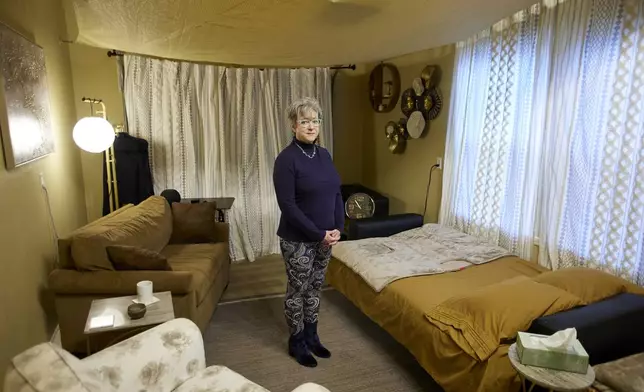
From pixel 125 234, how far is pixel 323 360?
4.70 feet

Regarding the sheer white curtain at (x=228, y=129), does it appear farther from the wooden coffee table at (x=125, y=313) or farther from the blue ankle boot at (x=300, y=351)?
the wooden coffee table at (x=125, y=313)

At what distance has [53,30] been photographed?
3.23 metres

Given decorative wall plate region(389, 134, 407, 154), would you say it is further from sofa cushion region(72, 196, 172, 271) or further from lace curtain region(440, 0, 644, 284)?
sofa cushion region(72, 196, 172, 271)

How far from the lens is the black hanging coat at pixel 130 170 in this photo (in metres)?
3.76

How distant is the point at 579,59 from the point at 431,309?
163cm

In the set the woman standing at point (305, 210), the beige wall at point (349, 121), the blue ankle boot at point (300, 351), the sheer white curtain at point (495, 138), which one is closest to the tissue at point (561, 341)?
the woman standing at point (305, 210)

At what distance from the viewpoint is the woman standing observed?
86.1 inches

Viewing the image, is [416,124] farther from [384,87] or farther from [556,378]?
[556,378]

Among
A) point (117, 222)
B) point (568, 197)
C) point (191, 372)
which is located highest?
point (568, 197)

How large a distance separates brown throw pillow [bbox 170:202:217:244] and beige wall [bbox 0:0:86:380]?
0.82 m

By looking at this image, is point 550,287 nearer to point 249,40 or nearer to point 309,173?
point 309,173

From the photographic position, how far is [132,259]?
2340 mm

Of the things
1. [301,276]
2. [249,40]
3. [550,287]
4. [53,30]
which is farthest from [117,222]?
[550,287]

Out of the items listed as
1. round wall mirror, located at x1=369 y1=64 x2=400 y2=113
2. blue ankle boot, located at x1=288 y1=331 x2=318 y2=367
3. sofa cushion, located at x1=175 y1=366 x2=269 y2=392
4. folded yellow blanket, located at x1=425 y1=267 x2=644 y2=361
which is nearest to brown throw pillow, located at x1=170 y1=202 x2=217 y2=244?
blue ankle boot, located at x1=288 y1=331 x2=318 y2=367
